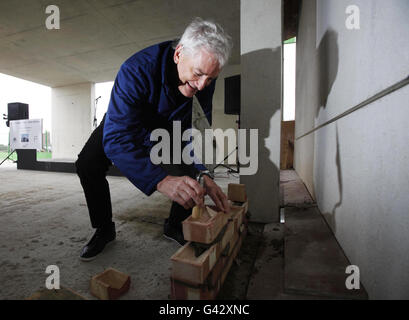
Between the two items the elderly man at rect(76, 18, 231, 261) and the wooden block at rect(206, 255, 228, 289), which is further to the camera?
the elderly man at rect(76, 18, 231, 261)

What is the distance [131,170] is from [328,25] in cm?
145

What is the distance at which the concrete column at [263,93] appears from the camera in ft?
4.74

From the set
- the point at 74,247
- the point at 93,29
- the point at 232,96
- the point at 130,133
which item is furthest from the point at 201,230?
the point at 93,29

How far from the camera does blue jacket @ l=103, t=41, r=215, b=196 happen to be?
0.84m

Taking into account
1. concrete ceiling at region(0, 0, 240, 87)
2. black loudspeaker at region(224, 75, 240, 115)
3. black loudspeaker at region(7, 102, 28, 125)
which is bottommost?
black loudspeaker at region(224, 75, 240, 115)

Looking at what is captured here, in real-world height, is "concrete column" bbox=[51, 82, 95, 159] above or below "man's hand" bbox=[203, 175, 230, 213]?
above

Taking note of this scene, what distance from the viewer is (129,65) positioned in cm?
98

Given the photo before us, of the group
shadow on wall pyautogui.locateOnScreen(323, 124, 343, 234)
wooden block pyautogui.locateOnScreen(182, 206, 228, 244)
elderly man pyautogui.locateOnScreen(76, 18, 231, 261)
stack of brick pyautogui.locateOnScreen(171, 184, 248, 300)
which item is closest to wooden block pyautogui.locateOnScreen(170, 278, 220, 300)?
stack of brick pyautogui.locateOnScreen(171, 184, 248, 300)

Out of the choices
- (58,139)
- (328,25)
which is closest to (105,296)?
(328,25)

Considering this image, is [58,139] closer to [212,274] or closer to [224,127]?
[224,127]

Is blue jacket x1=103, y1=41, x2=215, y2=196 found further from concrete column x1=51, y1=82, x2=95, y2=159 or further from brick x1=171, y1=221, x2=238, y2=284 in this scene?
concrete column x1=51, y1=82, x2=95, y2=159

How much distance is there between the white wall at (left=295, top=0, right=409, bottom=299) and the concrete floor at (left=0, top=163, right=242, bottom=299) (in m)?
0.70

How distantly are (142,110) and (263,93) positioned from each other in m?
0.87

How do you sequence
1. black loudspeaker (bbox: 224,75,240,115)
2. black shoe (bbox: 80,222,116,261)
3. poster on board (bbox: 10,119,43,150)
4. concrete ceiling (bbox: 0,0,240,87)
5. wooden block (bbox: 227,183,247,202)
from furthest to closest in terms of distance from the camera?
poster on board (bbox: 10,119,43,150)
concrete ceiling (bbox: 0,0,240,87)
black loudspeaker (bbox: 224,75,240,115)
wooden block (bbox: 227,183,247,202)
black shoe (bbox: 80,222,116,261)
